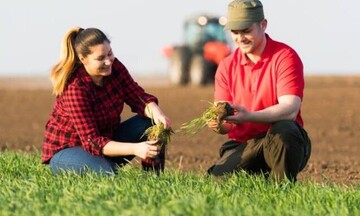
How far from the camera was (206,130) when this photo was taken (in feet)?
56.7

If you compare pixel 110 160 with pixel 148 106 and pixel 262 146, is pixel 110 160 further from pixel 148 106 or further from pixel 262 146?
pixel 262 146

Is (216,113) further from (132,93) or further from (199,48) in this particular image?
(199,48)

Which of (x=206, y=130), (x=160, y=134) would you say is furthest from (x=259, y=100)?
(x=206, y=130)

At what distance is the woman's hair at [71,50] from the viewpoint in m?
7.92

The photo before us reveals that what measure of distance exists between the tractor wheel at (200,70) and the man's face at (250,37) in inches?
810

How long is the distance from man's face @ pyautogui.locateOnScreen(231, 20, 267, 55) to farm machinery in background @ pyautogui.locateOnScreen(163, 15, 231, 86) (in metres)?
20.3

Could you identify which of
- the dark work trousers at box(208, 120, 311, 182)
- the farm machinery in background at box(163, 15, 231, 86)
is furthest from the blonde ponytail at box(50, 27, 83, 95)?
the farm machinery in background at box(163, 15, 231, 86)

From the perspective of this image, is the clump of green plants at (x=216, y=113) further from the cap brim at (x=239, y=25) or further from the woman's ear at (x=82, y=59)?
the woman's ear at (x=82, y=59)

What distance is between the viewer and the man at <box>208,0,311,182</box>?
7539mm

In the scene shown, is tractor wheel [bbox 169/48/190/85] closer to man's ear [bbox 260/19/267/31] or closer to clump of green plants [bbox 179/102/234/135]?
man's ear [bbox 260/19/267/31]

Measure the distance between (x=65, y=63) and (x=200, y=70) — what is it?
69.2 ft

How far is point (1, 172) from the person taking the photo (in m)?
8.41

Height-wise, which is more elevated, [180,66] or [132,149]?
[132,149]

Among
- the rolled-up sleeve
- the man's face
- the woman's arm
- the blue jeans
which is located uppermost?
the man's face
